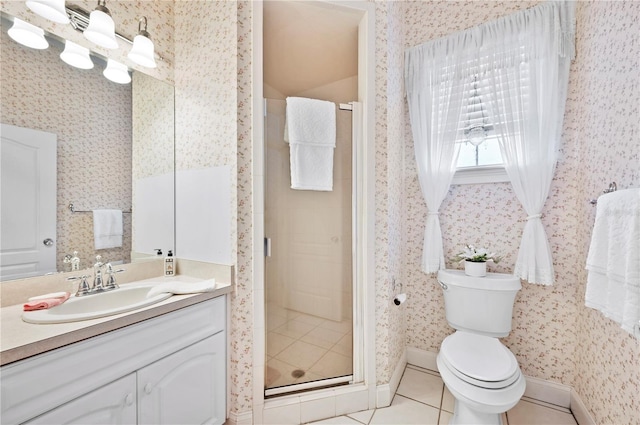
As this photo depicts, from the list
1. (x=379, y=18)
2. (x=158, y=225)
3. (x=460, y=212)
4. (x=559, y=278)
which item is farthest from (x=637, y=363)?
(x=158, y=225)

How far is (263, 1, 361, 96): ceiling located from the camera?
4.90 feet

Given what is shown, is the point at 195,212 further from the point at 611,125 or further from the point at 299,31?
the point at 611,125

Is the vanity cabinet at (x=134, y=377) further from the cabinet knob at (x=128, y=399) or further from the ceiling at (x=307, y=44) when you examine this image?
the ceiling at (x=307, y=44)

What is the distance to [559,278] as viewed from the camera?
1.54 m

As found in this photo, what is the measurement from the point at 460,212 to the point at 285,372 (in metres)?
1.58

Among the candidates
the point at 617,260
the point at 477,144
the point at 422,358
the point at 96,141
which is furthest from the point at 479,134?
the point at 96,141

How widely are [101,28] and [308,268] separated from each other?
166cm

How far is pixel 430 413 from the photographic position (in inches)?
58.1

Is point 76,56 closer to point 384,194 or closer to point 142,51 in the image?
point 142,51

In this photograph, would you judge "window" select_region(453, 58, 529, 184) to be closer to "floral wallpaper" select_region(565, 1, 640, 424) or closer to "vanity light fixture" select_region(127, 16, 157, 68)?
"floral wallpaper" select_region(565, 1, 640, 424)

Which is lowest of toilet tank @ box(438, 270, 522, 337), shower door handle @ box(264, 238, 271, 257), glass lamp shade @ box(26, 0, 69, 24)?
toilet tank @ box(438, 270, 522, 337)

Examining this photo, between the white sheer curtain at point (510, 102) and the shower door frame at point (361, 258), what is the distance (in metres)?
0.52

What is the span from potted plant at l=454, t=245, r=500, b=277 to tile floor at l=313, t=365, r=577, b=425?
81 centimetres

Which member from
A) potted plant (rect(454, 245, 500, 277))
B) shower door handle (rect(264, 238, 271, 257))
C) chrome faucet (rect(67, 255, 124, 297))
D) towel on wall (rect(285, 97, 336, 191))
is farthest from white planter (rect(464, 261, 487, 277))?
chrome faucet (rect(67, 255, 124, 297))
